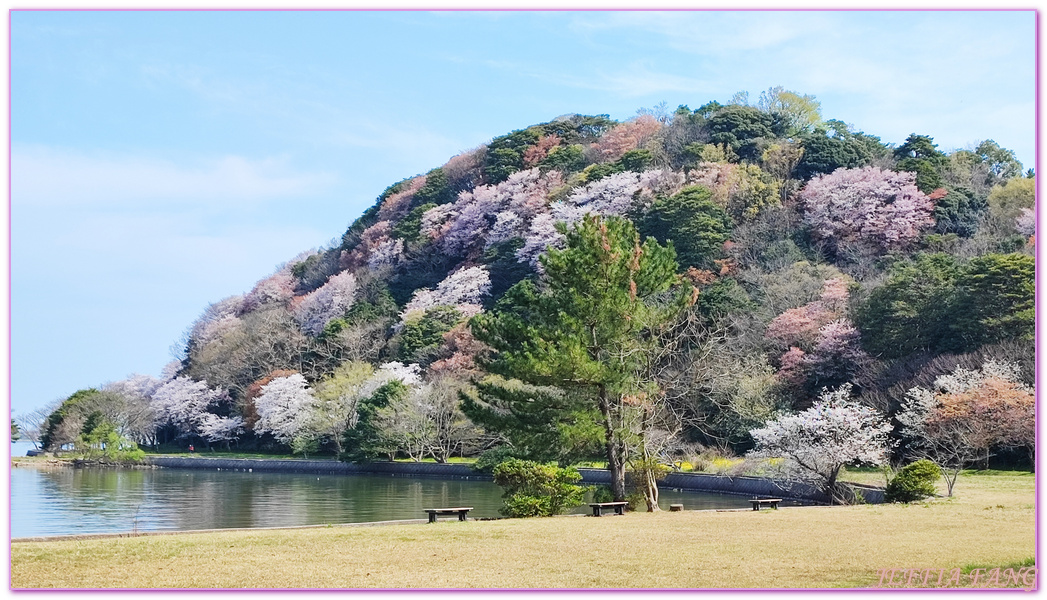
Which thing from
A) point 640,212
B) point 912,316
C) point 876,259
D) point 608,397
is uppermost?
point 640,212

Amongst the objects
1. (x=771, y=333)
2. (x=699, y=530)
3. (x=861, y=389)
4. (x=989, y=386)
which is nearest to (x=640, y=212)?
(x=771, y=333)

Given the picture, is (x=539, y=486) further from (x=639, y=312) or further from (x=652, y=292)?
(x=652, y=292)

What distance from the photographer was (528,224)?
6494 centimetres

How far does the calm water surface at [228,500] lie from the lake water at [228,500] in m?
0.02

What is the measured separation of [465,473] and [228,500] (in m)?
11.2

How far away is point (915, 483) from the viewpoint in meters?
20.4

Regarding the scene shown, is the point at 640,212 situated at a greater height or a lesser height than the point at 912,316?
greater

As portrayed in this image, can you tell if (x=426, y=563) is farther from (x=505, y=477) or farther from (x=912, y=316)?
(x=912, y=316)

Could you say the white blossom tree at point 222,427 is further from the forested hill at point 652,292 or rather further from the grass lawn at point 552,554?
the grass lawn at point 552,554

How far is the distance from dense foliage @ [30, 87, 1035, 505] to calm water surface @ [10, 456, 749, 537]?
106 inches

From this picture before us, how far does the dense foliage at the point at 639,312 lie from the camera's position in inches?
838

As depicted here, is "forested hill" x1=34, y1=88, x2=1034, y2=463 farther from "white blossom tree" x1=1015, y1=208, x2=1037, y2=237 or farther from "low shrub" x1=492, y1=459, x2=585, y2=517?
"low shrub" x1=492, y1=459, x2=585, y2=517

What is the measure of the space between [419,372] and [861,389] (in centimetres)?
2027

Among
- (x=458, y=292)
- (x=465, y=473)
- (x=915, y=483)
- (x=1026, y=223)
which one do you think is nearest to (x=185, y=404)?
(x=458, y=292)
